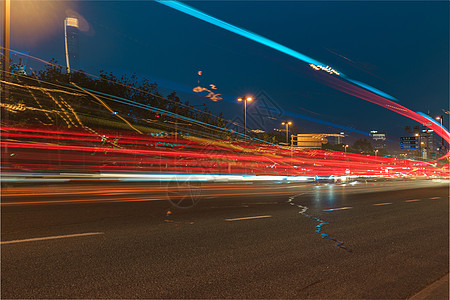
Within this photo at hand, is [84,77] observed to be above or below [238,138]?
above

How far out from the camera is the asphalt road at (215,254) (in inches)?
170

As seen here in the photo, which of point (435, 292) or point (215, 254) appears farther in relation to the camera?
point (215, 254)

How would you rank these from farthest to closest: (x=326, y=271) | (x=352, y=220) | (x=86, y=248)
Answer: (x=352, y=220) → (x=86, y=248) → (x=326, y=271)

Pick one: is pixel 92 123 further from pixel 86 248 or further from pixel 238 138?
pixel 86 248

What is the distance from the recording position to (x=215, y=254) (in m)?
5.79

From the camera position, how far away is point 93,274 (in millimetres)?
4641

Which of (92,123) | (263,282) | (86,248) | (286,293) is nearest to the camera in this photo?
(286,293)

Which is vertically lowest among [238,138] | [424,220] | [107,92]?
[424,220]

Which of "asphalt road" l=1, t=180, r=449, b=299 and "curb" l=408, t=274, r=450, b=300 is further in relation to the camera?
"asphalt road" l=1, t=180, r=449, b=299

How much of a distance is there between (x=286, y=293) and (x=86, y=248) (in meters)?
3.65

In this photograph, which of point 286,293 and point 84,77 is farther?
point 84,77

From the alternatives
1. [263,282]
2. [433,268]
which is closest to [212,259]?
[263,282]

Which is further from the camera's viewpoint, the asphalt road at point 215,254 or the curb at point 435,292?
the asphalt road at point 215,254

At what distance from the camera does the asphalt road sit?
4.31 metres
